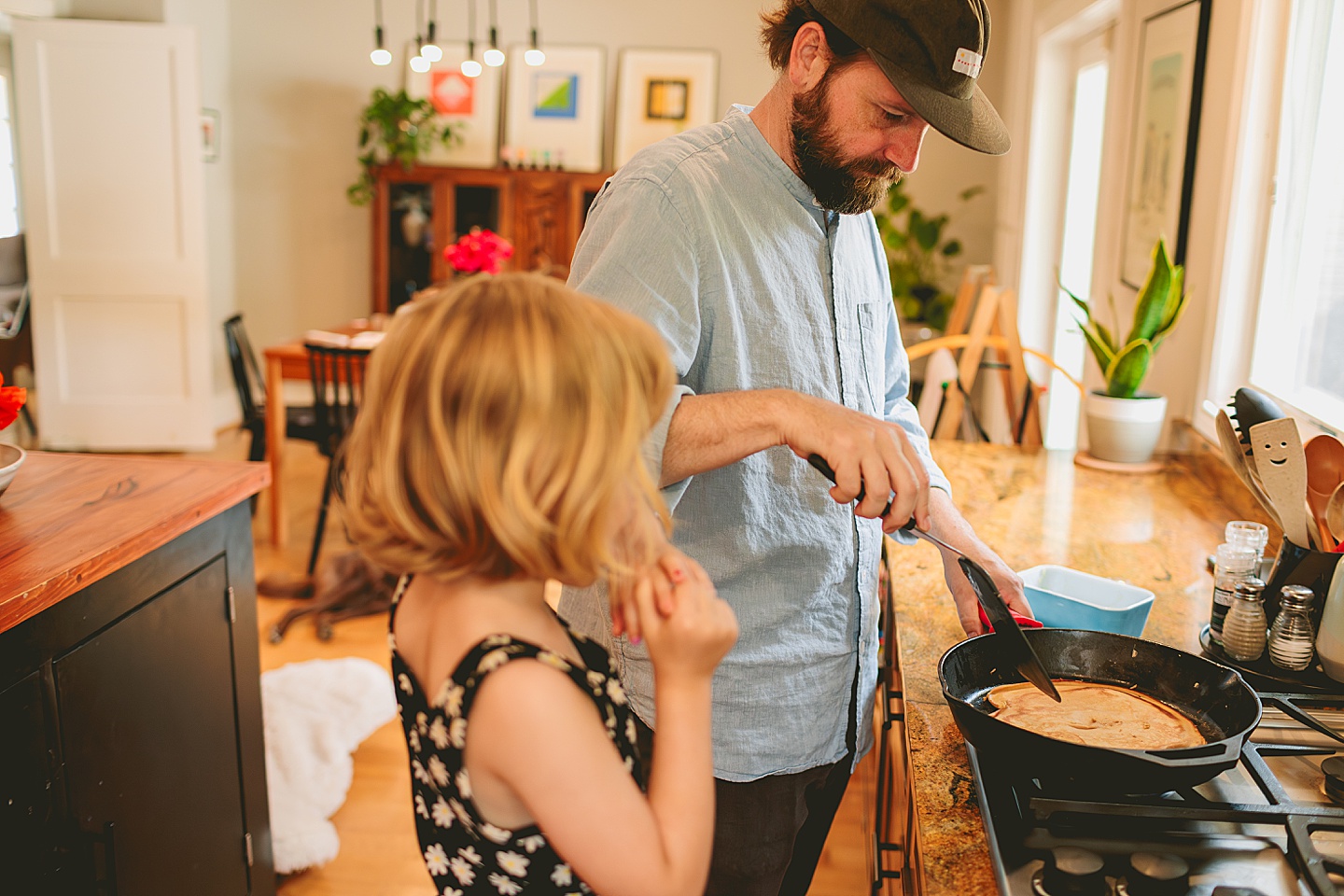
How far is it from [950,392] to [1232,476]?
86 cm

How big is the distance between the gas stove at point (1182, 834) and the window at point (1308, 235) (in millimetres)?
1215

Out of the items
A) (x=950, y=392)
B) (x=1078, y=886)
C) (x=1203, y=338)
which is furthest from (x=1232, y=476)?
(x=1078, y=886)

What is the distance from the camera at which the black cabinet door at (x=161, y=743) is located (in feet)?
4.74

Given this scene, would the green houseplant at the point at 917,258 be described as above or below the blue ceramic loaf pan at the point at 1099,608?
above

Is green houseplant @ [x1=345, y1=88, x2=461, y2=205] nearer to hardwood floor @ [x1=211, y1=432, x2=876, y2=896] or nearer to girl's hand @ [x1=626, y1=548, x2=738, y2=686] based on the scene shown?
hardwood floor @ [x1=211, y1=432, x2=876, y2=896]

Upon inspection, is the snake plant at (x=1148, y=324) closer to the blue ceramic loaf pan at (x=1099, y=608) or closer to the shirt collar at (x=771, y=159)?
the blue ceramic loaf pan at (x=1099, y=608)

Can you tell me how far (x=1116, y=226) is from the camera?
3.35 metres

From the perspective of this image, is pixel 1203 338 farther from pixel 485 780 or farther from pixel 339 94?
pixel 339 94

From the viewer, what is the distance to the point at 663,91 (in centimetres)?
614

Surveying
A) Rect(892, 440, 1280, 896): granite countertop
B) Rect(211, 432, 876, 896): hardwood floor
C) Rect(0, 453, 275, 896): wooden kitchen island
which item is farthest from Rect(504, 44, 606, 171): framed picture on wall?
Rect(0, 453, 275, 896): wooden kitchen island

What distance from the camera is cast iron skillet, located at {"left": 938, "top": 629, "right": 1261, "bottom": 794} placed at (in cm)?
87

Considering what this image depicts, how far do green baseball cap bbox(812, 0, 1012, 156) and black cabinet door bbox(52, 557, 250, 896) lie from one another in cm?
124

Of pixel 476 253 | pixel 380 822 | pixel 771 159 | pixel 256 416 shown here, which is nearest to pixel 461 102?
pixel 476 253

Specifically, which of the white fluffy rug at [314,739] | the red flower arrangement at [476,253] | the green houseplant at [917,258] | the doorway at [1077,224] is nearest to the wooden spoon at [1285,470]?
the white fluffy rug at [314,739]
